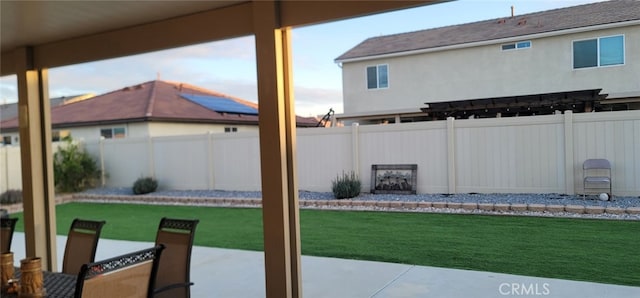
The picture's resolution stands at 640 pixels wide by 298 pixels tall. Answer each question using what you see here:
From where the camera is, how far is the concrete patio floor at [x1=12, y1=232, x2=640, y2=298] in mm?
3613

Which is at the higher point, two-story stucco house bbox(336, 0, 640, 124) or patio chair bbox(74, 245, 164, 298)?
two-story stucco house bbox(336, 0, 640, 124)

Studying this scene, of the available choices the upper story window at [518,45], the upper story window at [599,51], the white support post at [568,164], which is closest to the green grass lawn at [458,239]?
the white support post at [568,164]

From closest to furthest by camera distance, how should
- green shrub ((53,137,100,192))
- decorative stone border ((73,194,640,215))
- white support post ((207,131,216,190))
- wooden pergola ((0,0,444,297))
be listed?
wooden pergola ((0,0,444,297)), decorative stone border ((73,194,640,215)), white support post ((207,131,216,190)), green shrub ((53,137,100,192))

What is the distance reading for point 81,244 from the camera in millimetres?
2977

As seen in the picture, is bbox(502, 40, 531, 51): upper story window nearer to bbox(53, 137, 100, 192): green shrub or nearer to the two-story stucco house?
the two-story stucco house

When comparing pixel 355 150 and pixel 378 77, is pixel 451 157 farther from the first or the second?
pixel 378 77

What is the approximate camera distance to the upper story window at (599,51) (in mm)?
3857

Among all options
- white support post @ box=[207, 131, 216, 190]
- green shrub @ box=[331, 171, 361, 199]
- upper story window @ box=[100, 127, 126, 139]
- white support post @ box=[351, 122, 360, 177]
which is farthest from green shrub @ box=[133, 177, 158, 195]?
white support post @ box=[351, 122, 360, 177]

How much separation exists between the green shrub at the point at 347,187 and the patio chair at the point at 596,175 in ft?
11.6

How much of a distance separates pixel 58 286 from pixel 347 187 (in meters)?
6.22

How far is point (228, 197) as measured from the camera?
9.28 metres

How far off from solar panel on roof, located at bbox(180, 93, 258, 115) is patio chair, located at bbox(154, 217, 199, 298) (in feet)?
38.4

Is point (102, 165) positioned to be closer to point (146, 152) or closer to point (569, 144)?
point (146, 152)

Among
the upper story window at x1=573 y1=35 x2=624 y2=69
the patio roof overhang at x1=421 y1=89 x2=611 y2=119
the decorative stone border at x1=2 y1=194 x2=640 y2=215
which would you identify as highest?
the upper story window at x1=573 y1=35 x2=624 y2=69
